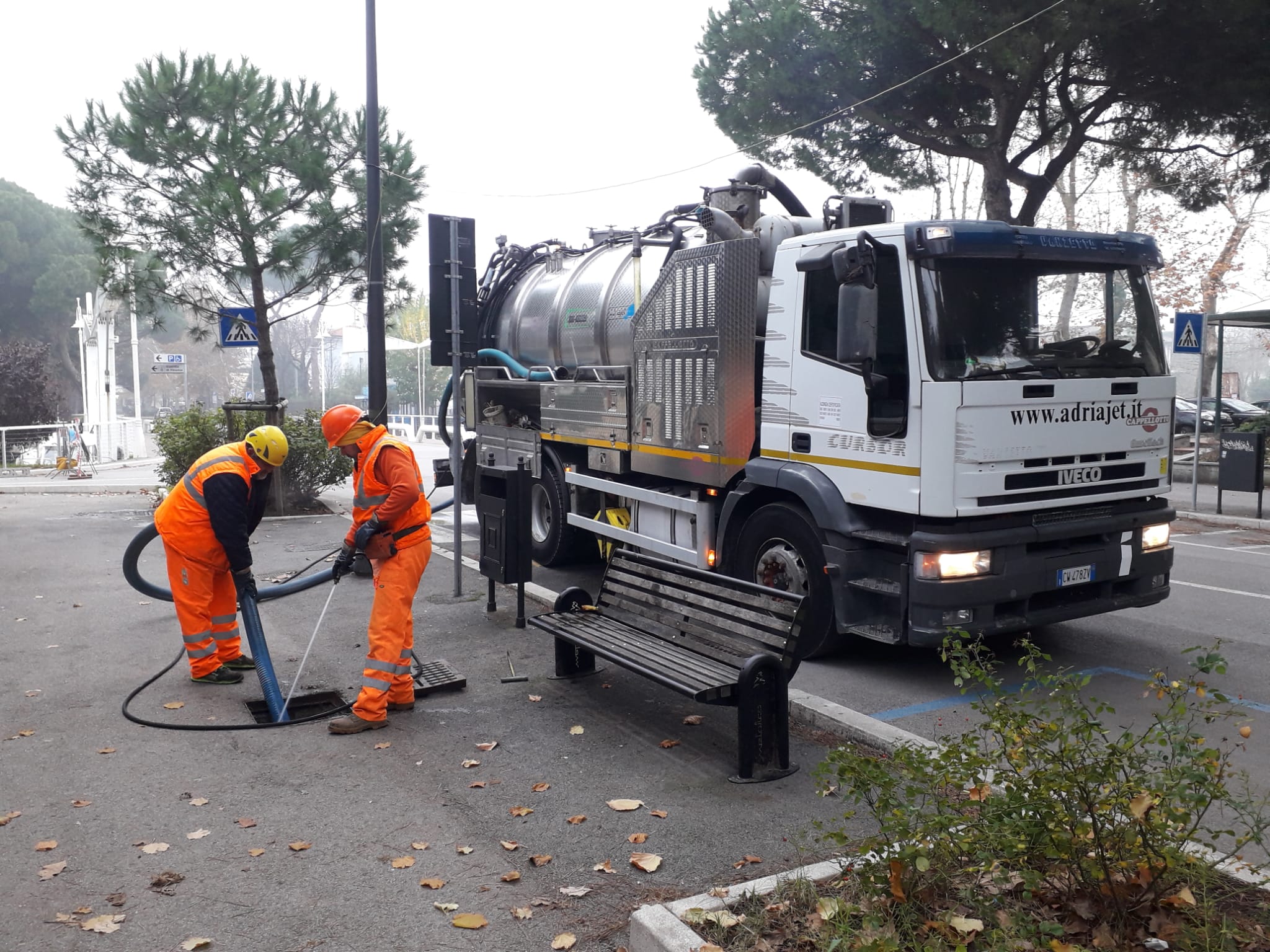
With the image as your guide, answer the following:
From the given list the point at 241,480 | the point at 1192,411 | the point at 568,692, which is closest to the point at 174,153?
the point at 241,480

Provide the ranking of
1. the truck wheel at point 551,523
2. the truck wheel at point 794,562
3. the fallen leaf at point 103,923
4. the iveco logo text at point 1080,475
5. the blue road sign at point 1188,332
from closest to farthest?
the fallen leaf at point 103,923, the iveco logo text at point 1080,475, the truck wheel at point 794,562, the truck wheel at point 551,523, the blue road sign at point 1188,332

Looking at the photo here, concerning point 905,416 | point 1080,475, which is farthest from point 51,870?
point 1080,475

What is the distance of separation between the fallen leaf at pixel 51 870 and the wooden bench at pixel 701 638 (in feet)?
8.33

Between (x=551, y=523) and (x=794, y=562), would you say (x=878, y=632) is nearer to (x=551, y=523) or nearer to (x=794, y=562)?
(x=794, y=562)

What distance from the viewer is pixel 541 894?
12.6 ft

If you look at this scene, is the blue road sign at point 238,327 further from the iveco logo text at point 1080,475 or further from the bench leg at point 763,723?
the bench leg at point 763,723

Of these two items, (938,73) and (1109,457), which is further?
(938,73)

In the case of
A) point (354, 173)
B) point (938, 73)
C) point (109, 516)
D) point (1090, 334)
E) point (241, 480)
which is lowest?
point (109, 516)

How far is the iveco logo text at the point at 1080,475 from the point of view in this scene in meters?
6.38

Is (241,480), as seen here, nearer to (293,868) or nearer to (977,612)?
(293,868)

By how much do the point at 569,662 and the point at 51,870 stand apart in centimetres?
315

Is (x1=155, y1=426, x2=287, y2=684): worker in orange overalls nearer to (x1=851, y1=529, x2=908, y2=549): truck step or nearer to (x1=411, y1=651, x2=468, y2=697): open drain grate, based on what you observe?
(x1=411, y1=651, x2=468, y2=697): open drain grate

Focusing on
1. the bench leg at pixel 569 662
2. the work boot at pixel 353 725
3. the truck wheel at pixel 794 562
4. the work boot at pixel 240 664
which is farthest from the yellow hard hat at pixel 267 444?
the truck wheel at pixel 794 562

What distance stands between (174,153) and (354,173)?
2.42 meters
